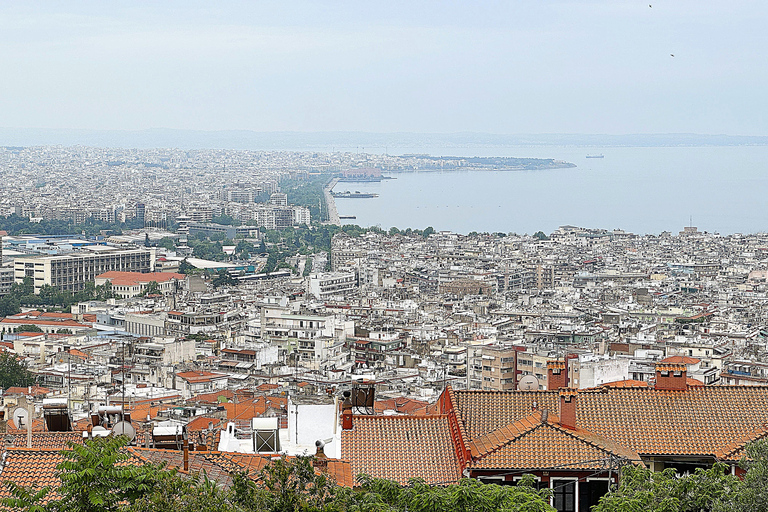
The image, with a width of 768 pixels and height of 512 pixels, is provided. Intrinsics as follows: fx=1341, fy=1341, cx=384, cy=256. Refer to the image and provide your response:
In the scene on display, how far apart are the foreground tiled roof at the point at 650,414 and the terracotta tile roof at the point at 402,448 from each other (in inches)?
7.3

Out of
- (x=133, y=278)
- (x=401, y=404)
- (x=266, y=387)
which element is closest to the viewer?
(x=401, y=404)

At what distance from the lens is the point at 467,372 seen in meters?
24.8

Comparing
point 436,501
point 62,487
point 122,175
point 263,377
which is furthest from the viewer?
point 122,175

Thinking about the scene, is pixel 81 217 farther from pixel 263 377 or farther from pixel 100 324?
pixel 263 377

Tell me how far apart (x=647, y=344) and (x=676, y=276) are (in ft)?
95.7

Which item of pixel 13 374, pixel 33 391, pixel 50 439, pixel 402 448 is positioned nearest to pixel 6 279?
pixel 13 374

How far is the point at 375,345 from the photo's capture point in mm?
28453

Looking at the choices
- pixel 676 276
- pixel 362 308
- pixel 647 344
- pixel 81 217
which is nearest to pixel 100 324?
pixel 362 308

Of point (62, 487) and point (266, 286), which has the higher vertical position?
point (62, 487)

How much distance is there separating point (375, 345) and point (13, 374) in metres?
8.10

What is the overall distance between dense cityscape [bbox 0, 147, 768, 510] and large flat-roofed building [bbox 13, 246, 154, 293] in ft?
0.39

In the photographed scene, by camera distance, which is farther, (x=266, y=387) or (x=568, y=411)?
(x=266, y=387)

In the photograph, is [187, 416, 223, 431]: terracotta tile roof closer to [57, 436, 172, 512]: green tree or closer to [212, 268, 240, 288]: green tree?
[57, 436, 172, 512]: green tree

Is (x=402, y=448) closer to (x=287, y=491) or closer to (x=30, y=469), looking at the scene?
(x=287, y=491)
